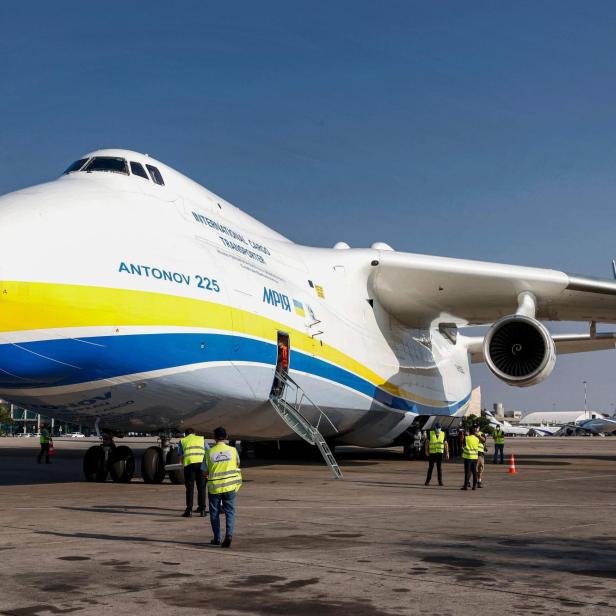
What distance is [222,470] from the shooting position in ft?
25.6

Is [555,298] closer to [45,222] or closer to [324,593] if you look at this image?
[45,222]

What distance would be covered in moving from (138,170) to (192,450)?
600cm

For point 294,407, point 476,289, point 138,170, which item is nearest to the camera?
point 138,170

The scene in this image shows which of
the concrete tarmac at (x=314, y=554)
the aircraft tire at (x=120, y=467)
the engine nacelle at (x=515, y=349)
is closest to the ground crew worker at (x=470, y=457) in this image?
the concrete tarmac at (x=314, y=554)

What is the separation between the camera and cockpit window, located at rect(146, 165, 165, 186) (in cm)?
1473

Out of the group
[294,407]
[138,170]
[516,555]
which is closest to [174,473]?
[294,407]

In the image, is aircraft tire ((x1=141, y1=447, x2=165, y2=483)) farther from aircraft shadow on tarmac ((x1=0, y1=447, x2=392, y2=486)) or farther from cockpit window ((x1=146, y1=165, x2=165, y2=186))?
cockpit window ((x1=146, y1=165, x2=165, y2=186))

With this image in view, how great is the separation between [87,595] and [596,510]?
7.68 m

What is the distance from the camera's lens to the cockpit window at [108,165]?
14602 mm

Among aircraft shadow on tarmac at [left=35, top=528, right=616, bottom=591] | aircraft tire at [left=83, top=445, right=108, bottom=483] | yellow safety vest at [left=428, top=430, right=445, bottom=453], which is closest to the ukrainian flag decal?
yellow safety vest at [left=428, top=430, right=445, bottom=453]

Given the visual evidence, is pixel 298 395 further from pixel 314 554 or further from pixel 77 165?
pixel 314 554

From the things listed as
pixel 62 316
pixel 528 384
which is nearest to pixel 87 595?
pixel 62 316

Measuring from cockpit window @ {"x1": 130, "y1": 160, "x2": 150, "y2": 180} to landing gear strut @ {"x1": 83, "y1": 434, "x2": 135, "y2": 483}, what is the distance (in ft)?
15.0

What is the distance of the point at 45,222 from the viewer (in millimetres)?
11883
